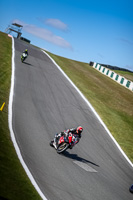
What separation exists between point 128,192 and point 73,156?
9.86 feet

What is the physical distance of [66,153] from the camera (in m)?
13.1

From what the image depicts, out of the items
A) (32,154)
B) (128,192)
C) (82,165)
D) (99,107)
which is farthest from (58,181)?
(99,107)

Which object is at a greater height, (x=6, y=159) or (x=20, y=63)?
(x=20, y=63)

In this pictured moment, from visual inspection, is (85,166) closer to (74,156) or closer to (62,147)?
(74,156)

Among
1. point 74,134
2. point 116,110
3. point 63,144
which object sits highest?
point 116,110

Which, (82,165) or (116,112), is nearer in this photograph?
(82,165)

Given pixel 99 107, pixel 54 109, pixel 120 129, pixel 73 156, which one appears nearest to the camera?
pixel 73 156

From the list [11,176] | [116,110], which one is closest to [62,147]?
[11,176]

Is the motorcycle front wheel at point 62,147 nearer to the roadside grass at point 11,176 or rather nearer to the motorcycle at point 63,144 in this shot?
the motorcycle at point 63,144

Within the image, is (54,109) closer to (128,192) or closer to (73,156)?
(73,156)

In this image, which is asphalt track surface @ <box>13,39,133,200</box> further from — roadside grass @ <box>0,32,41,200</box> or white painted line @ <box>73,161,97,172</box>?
roadside grass @ <box>0,32,41,200</box>

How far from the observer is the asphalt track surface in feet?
32.2

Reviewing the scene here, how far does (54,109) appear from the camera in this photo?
768 inches

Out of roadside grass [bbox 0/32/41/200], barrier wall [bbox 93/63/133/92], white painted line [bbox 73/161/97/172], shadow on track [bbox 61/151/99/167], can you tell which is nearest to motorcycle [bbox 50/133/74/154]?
shadow on track [bbox 61/151/99/167]
